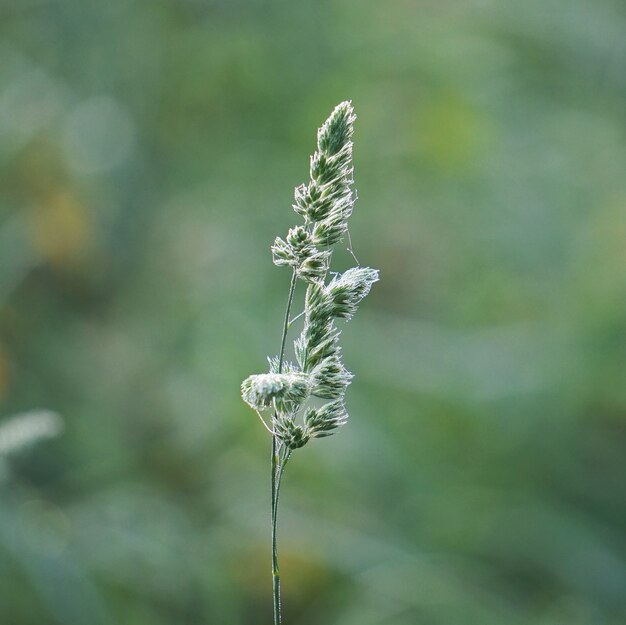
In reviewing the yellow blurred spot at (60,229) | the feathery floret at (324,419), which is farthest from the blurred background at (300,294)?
the feathery floret at (324,419)

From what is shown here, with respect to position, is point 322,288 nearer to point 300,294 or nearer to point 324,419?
point 324,419

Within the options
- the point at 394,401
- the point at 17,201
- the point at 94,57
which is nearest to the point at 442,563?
the point at 394,401


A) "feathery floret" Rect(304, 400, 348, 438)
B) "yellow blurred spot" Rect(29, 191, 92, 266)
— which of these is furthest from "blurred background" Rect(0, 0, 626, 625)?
"feathery floret" Rect(304, 400, 348, 438)

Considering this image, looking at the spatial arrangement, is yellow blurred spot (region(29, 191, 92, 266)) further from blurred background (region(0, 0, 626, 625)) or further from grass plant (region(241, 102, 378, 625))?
grass plant (region(241, 102, 378, 625))

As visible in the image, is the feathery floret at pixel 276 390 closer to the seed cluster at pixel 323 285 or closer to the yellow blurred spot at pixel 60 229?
the seed cluster at pixel 323 285

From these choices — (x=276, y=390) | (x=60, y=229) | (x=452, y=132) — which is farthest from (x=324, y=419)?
(x=452, y=132)

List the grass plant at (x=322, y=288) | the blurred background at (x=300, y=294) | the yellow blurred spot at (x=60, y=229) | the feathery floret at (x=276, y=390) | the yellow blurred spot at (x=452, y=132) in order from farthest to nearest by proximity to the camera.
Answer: the yellow blurred spot at (x=452, y=132)
the yellow blurred spot at (x=60, y=229)
the blurred background at (x=300, y=294)
the grass plant at (x=322, y=288)
the feathery floret at (x=276, y=390)

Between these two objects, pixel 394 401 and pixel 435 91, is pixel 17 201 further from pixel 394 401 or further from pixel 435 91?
pixel 435 91
